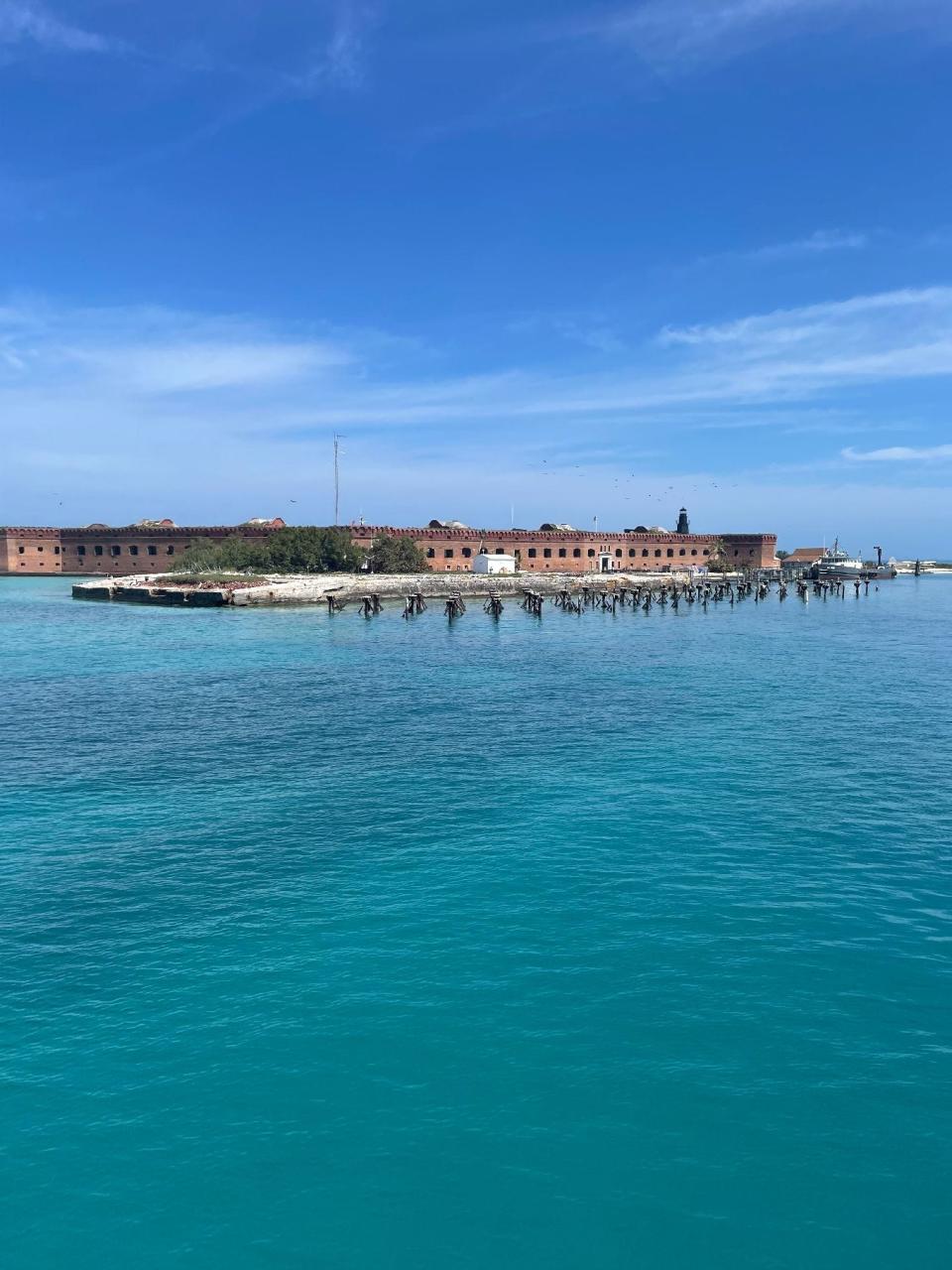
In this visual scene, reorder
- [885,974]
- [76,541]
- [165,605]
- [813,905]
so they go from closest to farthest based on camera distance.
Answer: [885,974] → [813,905] → [165,605] → [76,541]

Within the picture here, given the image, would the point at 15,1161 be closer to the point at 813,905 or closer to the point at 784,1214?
the point at 784,1214

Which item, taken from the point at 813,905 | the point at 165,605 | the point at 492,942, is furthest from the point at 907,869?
the point at 165,605

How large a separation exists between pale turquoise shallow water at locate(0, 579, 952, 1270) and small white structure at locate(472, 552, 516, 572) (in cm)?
8012

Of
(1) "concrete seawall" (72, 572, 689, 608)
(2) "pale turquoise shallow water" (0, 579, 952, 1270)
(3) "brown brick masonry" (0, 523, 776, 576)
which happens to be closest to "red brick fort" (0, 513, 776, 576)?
(3) "brown brick masonry" (0, 523, 776, 576)

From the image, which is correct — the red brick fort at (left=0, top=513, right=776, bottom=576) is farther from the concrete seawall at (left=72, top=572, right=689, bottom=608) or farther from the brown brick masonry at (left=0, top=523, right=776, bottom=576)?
the concrete seawall at (left=72, top=572, right=689, bottom=608)

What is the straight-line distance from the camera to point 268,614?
2685 inches

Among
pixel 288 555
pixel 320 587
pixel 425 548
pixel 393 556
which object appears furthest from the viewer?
pixel 425 548

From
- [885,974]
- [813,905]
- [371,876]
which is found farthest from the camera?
[371,876]

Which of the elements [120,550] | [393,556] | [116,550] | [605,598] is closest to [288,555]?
[393,556]

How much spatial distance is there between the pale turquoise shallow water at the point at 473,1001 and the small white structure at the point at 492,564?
80121 millimetres

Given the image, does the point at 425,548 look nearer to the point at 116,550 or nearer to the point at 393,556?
the point at 393,556

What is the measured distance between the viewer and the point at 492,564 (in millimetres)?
106438

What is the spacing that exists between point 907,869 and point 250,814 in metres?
13.4

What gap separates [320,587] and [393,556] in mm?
24244
